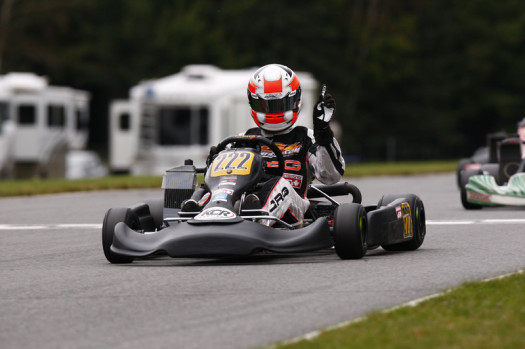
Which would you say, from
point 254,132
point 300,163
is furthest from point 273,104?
point 300,163

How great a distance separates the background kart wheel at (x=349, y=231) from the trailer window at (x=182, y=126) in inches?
848

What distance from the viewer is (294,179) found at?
31.6 feet

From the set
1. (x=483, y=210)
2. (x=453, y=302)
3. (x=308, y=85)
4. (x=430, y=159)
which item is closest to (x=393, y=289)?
(x=453, y=302)

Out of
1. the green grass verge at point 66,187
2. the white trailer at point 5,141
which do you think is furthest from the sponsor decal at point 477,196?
the white trailer at point 5,141

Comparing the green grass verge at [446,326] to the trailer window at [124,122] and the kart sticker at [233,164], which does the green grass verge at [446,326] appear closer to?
the kart sticker at [233,164]

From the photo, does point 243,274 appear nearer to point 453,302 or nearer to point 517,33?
point 453,302

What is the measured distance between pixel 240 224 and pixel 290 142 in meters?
1.53

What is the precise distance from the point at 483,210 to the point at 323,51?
149 ft

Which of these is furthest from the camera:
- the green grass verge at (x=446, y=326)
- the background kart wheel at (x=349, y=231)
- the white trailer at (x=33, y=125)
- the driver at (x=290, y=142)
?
the white trailer at (x=33, y=125)

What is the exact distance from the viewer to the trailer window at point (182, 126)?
30328 mm

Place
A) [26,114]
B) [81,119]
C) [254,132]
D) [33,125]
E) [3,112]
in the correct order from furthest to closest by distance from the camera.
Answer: [81,119] → [26,114] → [33,125] → [3,112] → [254,132]

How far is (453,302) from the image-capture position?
645 cm

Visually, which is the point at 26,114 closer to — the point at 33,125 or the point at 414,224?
the point at 33,125

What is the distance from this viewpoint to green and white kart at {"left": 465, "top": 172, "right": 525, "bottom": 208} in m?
14.7
